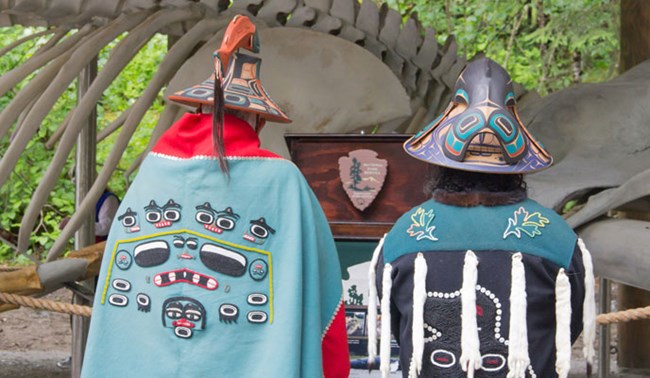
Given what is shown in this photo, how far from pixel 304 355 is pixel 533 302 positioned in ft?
2.24

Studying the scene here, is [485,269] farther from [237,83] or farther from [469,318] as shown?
[237,83]

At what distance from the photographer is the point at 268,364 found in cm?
291

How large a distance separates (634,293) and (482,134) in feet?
15.0

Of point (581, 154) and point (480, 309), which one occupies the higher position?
point (581, 154)

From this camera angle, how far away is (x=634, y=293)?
6.91 metres

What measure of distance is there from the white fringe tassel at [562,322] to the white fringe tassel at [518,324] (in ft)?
0.32

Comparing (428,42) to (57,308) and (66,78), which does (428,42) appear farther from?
(57,308)

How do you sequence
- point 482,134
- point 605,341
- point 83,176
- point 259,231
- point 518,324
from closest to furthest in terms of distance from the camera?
1. point 518,324
2. point 482,134
3. point 259,231
4. point 605,341
5. point 83,176

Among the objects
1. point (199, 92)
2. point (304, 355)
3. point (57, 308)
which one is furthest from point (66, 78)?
point (304, 355)

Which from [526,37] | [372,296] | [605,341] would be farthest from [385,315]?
[526,37]

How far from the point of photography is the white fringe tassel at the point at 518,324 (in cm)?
261

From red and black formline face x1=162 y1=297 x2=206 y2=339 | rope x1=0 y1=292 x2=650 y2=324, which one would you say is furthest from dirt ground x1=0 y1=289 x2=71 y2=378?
red and black formline face x1=162 y1=297 x2=206 y2=339

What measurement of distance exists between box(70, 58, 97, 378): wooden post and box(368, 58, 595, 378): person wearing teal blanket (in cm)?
344

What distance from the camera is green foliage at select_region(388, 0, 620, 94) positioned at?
9609mm
